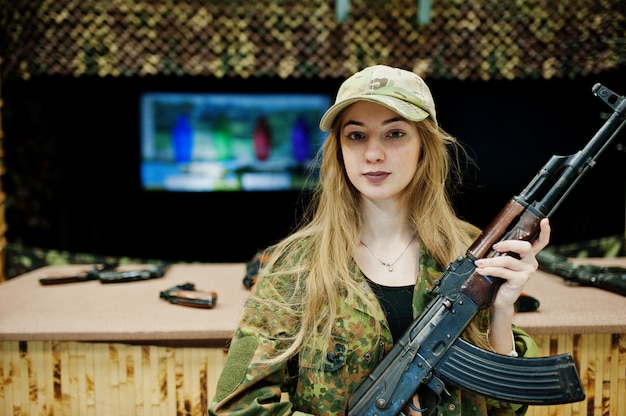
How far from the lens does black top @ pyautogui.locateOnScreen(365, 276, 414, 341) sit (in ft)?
4.39

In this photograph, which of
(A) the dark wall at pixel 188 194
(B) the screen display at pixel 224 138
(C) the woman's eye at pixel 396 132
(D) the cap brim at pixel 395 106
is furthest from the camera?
(B) the screen display at pixel 224 138

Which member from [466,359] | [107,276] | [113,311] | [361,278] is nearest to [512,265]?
[466,359]

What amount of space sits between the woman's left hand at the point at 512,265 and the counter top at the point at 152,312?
0.53 meters

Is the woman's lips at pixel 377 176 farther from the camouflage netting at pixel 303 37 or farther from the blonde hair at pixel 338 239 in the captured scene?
the camouflage netting at pixel 303 37

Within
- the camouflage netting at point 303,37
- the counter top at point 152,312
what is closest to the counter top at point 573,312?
the counter top at point 152,312

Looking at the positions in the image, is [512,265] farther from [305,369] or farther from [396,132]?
[305,369]

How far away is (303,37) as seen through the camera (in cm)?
305

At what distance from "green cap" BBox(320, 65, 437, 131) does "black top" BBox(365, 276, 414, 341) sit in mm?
484

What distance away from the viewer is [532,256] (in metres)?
1.23

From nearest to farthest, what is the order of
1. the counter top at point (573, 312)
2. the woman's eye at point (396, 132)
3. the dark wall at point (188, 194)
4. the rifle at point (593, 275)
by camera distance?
1. the woman's eye at point (396, 132)
2. the counter top at point (573, 312)
3. the rifle at point (593, 275)
4. the dark wall at point (188, 194)

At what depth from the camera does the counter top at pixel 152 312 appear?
1738 millimetres

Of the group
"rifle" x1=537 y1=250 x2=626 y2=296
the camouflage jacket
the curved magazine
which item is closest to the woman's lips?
the camouflage jacket

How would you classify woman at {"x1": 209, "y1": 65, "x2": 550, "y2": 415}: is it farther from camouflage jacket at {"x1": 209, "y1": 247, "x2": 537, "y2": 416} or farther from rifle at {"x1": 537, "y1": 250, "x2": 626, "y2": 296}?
rifle at {"x1": 537, "y1": 250, "x2": 626, "y2": 296}

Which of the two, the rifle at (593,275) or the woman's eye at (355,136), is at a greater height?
the woman's eye at (355,136)
